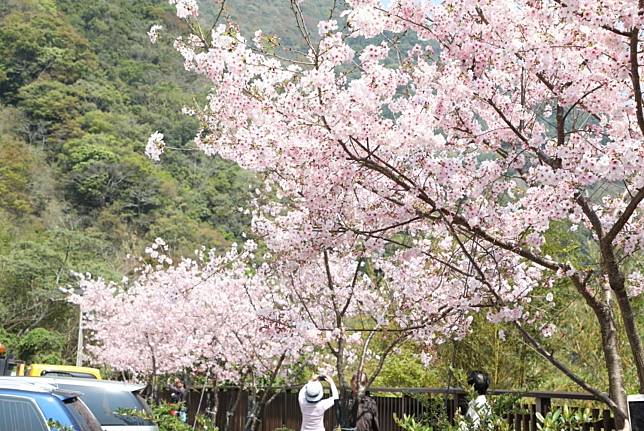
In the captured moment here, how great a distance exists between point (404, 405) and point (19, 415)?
563 cm

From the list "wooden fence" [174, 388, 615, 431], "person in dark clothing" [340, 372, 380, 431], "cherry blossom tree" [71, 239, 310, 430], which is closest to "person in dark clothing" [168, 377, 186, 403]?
"wooden fence" [174, 388, 615, 431]

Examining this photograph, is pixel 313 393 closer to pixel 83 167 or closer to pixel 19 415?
pixel 19 415

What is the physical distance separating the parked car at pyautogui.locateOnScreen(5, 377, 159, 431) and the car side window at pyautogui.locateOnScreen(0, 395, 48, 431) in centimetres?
150

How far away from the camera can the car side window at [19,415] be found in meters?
6.61

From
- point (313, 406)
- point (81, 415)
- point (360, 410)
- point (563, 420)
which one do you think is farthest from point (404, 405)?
point (563, 420)

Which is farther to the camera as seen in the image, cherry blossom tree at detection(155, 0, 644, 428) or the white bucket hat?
the white bucket hat

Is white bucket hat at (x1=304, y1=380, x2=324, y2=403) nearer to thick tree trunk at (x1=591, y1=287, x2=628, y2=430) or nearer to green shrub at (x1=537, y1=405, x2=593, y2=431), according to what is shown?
thick tree trunk at (x1=591, y1=287, x2=628, y2=430)

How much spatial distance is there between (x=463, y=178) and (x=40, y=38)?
6774 centimetres

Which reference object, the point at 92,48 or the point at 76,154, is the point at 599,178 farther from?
the point at 92,48

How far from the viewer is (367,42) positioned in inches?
273

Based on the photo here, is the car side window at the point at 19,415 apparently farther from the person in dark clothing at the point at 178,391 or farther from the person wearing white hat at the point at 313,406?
the person in dark clothing at the point at 178,391

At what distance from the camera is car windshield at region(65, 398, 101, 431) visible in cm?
667

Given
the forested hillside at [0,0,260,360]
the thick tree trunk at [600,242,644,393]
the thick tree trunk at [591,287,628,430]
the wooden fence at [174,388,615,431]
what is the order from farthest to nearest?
the forested hillside at [0,0,260,360] → the wooden fence at [174,388,615,431] → the thick tree trunk at [591,287,628,430] → the thick tree trunk at [600,242,644,393]

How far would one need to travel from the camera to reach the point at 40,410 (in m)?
6.61
